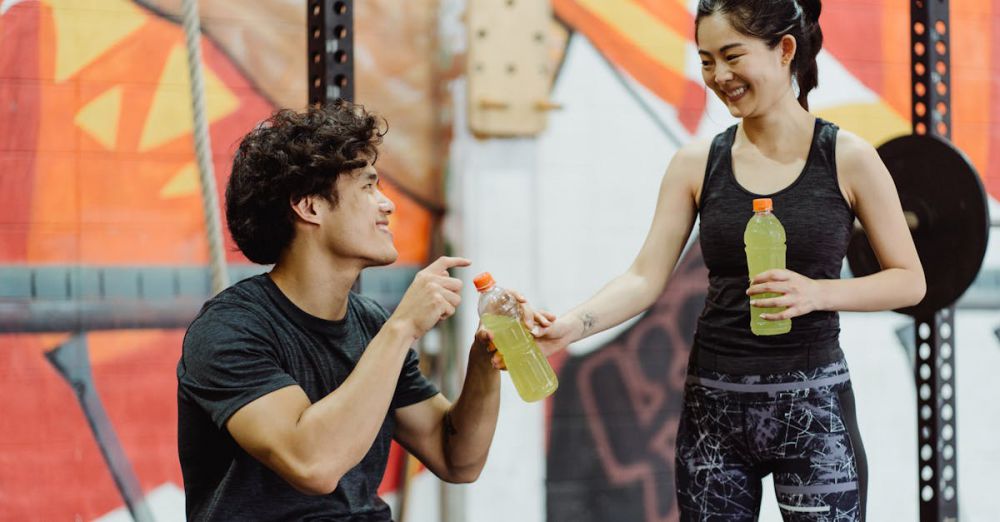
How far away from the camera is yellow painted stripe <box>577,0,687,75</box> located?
3.24m

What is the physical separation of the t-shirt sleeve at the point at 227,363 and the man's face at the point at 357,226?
0.56 ft

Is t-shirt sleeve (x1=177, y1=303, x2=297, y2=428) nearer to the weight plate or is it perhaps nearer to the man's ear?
the man's ear

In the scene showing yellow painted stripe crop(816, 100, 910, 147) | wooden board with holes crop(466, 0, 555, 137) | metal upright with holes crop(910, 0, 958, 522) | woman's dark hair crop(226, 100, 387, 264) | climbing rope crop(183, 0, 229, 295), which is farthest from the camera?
yellow painted stripe crop(816, 100, 910, 147)

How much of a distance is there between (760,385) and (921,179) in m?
0.79

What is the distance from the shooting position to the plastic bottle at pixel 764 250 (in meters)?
1.68

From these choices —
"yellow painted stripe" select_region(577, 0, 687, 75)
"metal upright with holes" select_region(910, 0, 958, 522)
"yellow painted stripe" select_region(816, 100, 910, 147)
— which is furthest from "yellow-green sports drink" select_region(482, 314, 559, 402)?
"yellow painted stripe" select_region(816, 100, 910, 147)

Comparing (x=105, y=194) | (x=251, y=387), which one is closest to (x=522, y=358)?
(x=251, y=387)

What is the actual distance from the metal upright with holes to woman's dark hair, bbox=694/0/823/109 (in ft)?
2.19

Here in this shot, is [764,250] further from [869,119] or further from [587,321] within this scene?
[869,119]

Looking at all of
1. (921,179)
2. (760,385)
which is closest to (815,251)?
(760,385)

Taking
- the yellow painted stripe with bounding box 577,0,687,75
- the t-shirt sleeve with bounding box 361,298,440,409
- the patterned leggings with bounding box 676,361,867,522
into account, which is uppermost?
the yellow painted stripe with bounding box 577,0,687,75

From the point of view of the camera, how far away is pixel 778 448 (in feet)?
5.58

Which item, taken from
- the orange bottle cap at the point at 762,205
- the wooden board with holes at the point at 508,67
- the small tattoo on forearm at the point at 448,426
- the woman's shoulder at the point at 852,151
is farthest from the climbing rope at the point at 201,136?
the woman's shoulder at the point at 852,151

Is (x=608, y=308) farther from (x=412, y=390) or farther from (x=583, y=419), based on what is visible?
(x=583, y=419)
